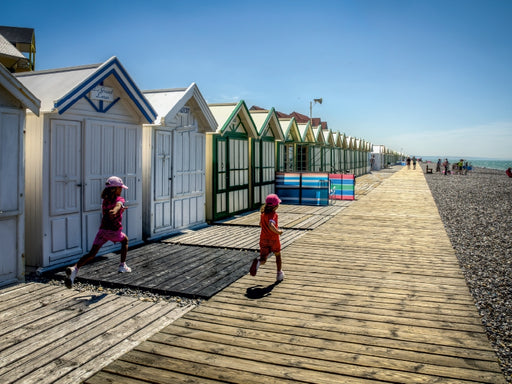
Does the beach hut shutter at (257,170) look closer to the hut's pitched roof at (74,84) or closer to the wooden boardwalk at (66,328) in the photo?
the hut's pitched roof at (74,84)

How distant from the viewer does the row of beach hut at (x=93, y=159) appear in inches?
217

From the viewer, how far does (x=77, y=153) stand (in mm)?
6578

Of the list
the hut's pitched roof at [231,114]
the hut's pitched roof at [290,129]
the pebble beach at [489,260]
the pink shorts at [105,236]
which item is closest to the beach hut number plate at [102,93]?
the pink shorts at [105,236]

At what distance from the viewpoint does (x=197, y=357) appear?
341cm

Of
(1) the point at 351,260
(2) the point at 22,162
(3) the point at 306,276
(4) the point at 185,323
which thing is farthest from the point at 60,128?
(1) the point at 351,260

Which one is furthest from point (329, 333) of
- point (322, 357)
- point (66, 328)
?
point (66, 328)

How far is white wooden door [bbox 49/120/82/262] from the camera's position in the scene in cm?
619

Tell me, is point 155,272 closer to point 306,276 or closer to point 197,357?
point 306,276

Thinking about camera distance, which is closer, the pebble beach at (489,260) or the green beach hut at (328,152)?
the pebble beach at (489,260)

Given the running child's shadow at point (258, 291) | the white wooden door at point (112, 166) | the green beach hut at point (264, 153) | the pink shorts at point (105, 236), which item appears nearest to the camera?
the running child's shadow at point (258, 291)

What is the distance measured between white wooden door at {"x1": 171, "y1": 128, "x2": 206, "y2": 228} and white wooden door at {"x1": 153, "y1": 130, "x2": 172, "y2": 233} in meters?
0.18

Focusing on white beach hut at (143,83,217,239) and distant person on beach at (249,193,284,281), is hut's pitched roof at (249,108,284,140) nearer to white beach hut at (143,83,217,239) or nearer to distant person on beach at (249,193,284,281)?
white beach hut at (143,83,217,239)

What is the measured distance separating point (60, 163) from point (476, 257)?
23.0 feet

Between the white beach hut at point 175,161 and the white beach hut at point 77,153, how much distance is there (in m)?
0.43
